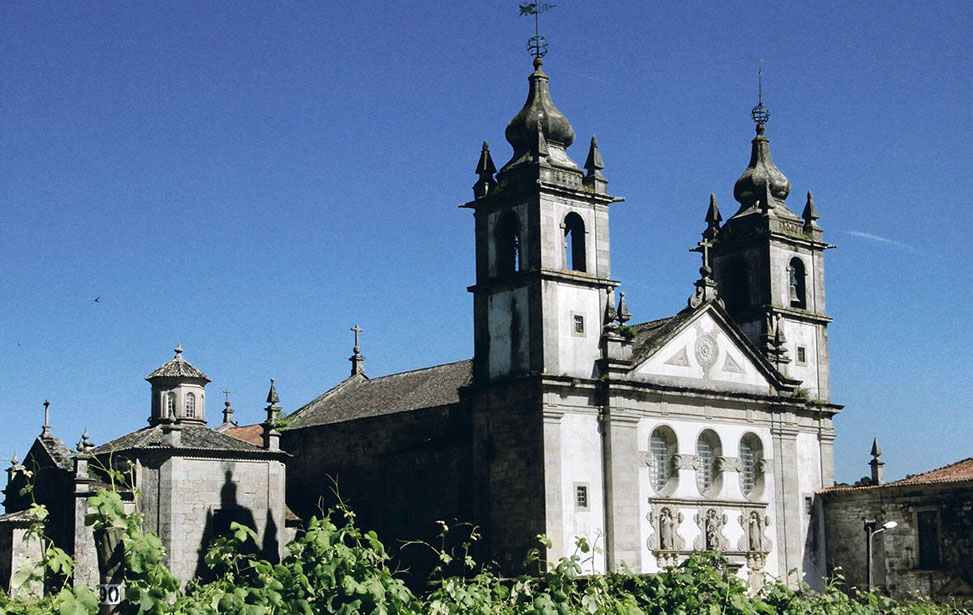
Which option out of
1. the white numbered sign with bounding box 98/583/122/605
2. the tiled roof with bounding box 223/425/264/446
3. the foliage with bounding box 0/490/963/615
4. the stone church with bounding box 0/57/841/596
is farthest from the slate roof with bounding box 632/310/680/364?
the white numbered sign with bounding box 98/583/122/605

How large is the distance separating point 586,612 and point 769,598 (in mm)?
5761

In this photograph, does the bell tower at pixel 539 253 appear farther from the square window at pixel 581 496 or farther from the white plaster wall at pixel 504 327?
the square window at pixel 581 496

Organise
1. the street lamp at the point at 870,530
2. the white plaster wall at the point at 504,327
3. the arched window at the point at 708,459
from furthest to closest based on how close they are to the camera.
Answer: the arched window at the point at 708,459
the white plaster wall at the point at 504,327
the street lamp at the point at 870,530

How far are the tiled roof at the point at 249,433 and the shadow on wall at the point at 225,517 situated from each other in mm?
8045

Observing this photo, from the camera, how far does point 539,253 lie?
36688mm

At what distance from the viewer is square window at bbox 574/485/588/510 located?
117 feet

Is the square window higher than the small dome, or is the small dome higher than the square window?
the small dome

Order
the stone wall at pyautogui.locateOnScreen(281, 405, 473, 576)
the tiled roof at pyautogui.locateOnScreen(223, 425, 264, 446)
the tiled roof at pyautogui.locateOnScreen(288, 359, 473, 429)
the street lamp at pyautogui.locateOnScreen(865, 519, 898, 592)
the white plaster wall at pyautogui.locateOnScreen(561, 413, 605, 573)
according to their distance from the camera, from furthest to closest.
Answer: the tiled roof at pyautogui.locateOnScreen(223, 425, 264, 446), the tiled roof at pyautogui.locateOnScreen(288, 359, 473, 429), the stone wall at pyautogui.locateOnScreen(281, 405, 473, 576), the street lamp at pyautogui.locateOnScreen(865, 519, 898, 592), the white plaster wall at pyautogui.locateOnScreen(561, 413, 605, 573)

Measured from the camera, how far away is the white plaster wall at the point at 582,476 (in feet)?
117

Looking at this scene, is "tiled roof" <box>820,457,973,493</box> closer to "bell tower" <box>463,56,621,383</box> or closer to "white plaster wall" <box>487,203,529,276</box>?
"bell tower" <box>463,56,621,383</box>

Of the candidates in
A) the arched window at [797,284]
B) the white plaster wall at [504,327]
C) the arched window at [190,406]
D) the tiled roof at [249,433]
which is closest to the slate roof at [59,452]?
the arched window at [190,406]

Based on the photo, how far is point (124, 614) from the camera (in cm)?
1227

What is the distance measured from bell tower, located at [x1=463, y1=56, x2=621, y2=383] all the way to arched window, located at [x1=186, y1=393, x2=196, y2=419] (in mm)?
12312

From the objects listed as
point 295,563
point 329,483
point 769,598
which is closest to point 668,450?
point 329,483
